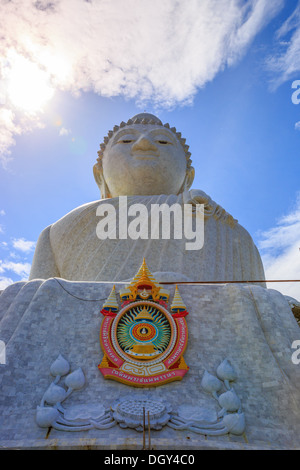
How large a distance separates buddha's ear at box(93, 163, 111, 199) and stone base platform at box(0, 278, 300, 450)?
16.5 feet

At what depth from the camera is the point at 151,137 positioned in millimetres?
9797

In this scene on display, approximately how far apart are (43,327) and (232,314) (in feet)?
8.23

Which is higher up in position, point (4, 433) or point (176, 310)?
point (176, 310)

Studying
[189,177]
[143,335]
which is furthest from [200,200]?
[143,335]

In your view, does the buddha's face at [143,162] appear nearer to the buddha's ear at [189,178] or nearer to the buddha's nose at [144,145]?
the buddha's nose at [144,145]

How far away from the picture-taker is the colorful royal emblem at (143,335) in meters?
4.55

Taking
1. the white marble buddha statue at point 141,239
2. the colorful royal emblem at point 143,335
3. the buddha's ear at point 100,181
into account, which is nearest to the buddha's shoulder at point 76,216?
the white marble buddha statue at point 141,239

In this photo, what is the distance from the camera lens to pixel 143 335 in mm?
4891

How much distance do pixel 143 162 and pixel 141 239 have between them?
2468 mm

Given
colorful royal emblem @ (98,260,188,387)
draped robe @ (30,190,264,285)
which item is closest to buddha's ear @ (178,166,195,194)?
draped robe @ (30,190,264,285)

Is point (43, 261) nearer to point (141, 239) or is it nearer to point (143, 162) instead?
point (141, 239)

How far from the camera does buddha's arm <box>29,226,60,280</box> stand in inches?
336

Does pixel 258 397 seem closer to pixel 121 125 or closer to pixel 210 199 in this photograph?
pixel 210 199
